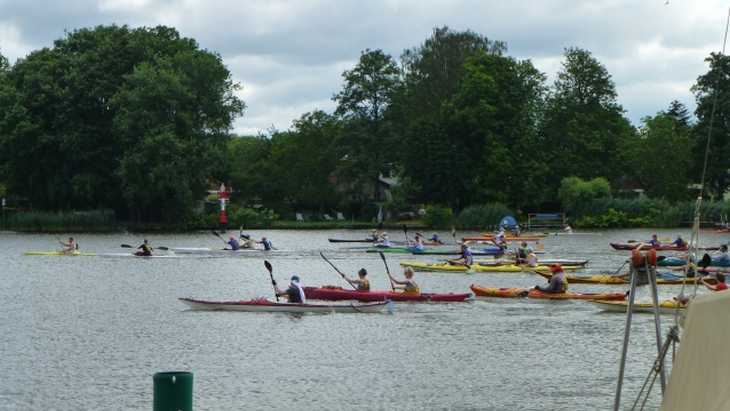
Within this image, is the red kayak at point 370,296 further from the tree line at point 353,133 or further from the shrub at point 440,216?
the shrub at point 440,216

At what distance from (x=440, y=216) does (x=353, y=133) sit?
1269 cm

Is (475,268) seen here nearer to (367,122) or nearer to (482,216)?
(482,216)

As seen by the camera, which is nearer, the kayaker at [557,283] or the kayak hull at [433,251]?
the kayaker at [557,283]

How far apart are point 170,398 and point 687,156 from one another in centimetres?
9729

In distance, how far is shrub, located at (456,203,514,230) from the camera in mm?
94688

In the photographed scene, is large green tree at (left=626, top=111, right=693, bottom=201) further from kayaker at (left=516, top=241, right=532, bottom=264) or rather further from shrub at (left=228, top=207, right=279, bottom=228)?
kayaker at (left=516, top=241, right=532, bottom=264)

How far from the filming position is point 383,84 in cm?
10700

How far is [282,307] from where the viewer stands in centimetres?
3500

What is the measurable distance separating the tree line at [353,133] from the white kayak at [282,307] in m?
52.6

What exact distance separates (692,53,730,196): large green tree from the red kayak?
62979 mm

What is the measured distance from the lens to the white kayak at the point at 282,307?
35000mm

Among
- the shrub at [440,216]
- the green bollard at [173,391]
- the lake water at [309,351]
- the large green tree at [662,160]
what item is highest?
the large green tree at [662,160]

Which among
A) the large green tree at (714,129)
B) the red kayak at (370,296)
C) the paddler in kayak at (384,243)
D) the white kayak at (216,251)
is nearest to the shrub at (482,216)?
the large green tree at (714,129)

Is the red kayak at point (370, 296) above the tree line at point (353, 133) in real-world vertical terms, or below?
below
